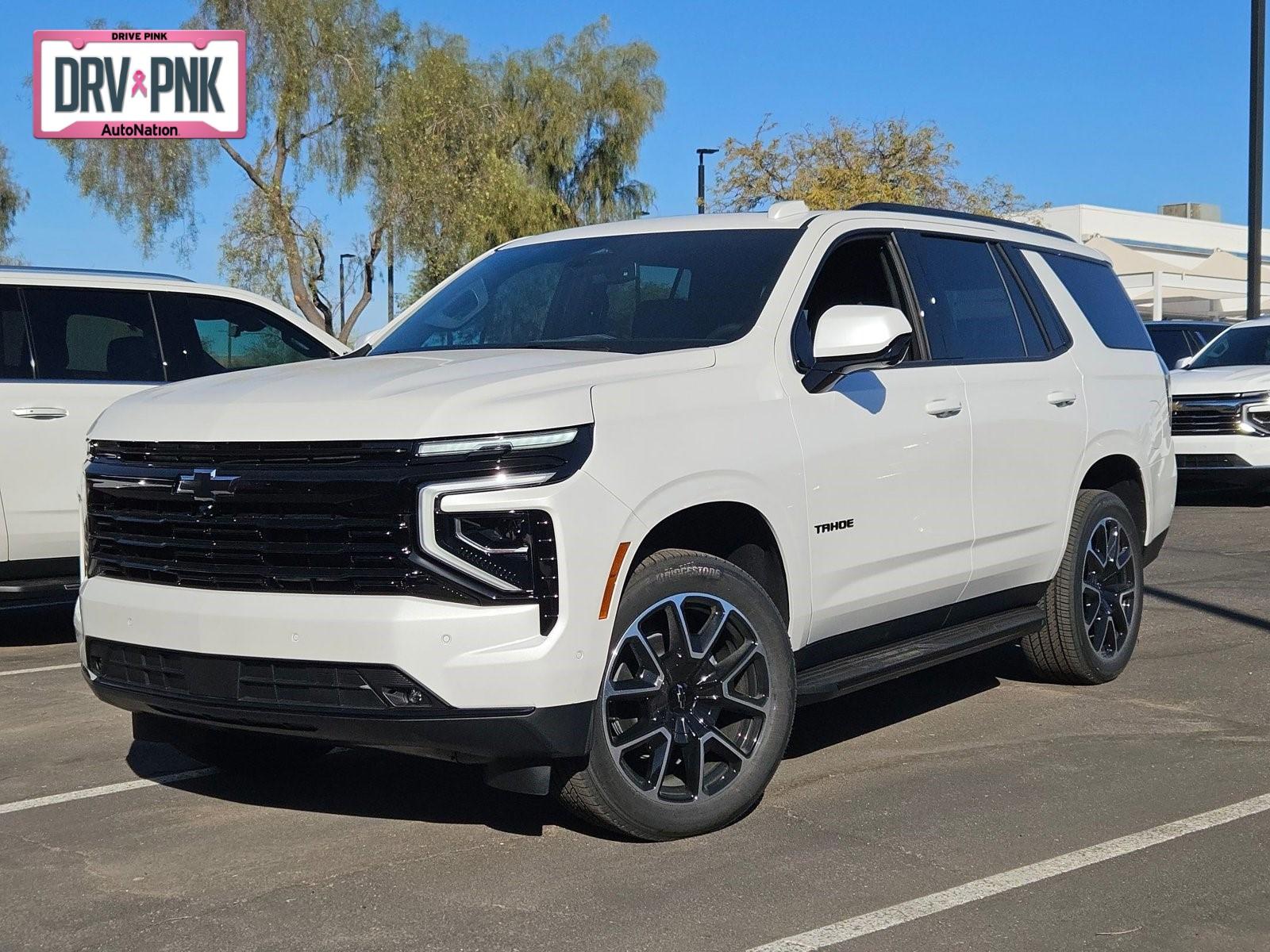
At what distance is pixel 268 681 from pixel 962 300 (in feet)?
10.8

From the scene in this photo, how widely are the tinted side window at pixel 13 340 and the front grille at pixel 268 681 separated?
3.84 metres

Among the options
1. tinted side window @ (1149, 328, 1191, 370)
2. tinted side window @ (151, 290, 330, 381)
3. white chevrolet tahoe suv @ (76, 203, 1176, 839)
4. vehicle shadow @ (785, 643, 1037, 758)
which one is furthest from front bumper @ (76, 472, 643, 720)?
tinted side window @ (1149, 328, 1191, 370)

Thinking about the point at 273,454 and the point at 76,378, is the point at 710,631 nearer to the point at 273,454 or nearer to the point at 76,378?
the point at 273,454

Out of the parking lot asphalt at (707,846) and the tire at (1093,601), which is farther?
the tire at (1093,601)

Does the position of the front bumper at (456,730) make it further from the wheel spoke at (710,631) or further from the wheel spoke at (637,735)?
the wheel spoke at (710,631)

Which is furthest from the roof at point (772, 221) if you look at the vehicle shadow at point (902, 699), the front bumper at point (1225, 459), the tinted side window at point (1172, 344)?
the tinted side window at point (1172, 344)

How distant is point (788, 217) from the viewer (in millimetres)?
5652

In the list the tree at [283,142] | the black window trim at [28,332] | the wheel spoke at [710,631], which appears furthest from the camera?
the tree at [283,142]

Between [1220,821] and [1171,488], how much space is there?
2997 millimetres

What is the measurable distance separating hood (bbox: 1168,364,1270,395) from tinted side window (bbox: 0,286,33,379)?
35.3 feet

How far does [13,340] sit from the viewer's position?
7.89m

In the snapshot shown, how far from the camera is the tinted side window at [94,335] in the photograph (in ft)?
26.2

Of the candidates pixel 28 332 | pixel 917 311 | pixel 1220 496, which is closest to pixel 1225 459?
pixel 1220 496

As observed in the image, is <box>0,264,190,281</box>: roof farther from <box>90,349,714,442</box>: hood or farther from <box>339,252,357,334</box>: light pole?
<box>339,252,357,334</box>: light pole
